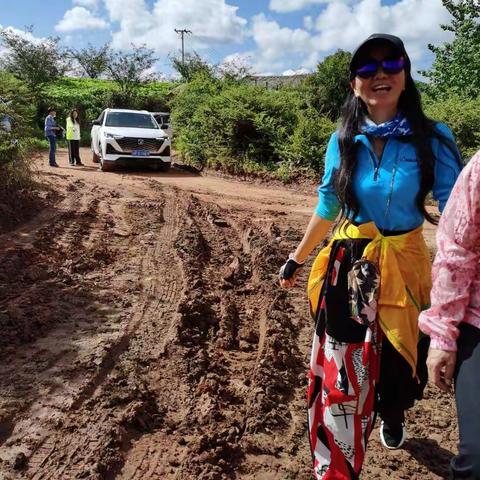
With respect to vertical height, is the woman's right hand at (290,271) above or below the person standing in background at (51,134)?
below

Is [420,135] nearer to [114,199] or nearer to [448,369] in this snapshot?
[448,369]

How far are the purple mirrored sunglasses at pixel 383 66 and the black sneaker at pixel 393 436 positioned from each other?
190cm

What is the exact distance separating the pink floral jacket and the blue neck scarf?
63cm

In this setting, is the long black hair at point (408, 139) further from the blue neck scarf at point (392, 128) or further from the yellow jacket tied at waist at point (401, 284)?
the yellow jacket tied at waist at point (401, 284)

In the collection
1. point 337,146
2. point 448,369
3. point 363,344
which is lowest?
point 363,344

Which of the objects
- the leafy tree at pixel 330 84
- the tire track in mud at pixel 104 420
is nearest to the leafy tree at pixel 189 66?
the leafy tree at pixel 330 84

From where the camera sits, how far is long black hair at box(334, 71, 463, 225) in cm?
228

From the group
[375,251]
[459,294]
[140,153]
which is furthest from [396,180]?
[140,153]

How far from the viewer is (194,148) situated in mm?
17031

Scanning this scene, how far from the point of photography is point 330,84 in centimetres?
2027

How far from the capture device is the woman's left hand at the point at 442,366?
5.57ft

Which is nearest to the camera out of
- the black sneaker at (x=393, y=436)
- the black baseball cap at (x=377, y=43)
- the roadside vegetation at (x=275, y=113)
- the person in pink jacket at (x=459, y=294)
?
the person in pink jacket at (x=459, y=294)

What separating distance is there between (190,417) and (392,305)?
1588 mm

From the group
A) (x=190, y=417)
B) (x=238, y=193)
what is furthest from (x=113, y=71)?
(x=190, y=417)
